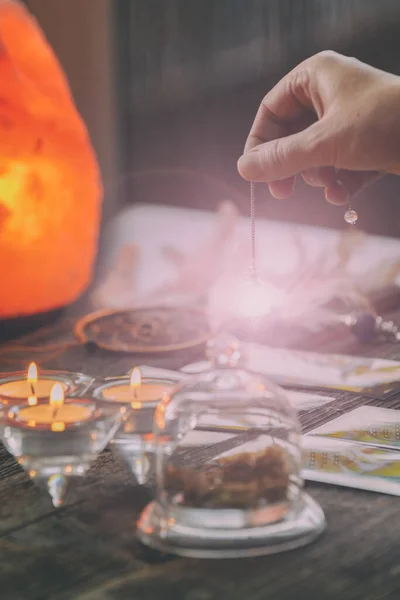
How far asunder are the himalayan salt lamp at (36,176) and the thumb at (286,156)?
1.71ft

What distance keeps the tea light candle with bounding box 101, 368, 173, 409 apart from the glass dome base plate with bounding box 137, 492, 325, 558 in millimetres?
171

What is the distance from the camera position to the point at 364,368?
4.66 feet

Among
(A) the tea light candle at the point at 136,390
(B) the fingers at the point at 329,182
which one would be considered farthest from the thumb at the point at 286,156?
(A) the tea light candle at the point at 136,390

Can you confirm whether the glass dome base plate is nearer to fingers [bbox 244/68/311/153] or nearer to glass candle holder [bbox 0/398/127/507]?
glass candle holder [bbox 0/398/127/507]

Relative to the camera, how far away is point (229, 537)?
0.82 m

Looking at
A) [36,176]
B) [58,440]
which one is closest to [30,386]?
[58,440]

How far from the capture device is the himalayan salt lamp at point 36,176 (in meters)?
1.59

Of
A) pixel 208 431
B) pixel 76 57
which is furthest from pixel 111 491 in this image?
pixel 76 57

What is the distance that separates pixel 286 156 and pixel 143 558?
54 centimetres

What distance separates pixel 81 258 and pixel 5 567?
3.21 ft

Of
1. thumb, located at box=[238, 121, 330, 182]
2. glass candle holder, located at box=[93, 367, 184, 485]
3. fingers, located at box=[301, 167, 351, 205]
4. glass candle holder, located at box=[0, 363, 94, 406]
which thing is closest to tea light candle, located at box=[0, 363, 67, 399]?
glass candle holder, located at box=[0, 363, 94, 406]

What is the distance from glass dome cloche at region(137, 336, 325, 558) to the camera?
0.83 meters

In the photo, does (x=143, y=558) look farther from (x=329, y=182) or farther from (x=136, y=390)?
(x=329, y=182)

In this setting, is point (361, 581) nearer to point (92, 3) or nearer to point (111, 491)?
point (111, 491)
